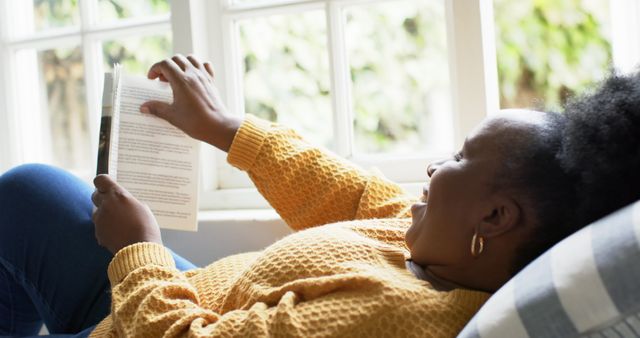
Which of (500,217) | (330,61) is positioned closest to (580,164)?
(500,217)

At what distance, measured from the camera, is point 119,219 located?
1.20 meters

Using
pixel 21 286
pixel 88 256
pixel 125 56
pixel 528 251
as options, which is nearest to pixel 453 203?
pixel 528 251

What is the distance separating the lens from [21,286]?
140 cm

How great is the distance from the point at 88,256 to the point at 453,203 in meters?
0.65

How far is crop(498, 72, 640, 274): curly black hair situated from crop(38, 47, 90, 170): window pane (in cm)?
148

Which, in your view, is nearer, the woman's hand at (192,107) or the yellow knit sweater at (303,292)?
the yellow knit sweater at (303,292)

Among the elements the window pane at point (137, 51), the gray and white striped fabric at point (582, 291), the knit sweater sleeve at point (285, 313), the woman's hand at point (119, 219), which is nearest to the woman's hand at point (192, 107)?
the woman's hand at point (119, 219)

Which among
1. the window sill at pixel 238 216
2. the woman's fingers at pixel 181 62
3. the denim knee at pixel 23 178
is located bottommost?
the window sill at pixel 238 216

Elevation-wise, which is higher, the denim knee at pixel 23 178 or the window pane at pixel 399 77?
the window pane at pixel 399 77

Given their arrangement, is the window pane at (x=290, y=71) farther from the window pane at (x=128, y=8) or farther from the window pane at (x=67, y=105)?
the window pane at (x=67, y=105)

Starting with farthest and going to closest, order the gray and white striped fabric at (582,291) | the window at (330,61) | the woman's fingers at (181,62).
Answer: the window at (330,61)
the woman's fingers at (181,62)
the gray and white striped fabric at (582,291)

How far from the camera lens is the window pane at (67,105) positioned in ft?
7.15

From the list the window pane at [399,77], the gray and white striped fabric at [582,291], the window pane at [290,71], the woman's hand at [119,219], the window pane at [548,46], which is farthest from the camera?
the window pane at [548,46]

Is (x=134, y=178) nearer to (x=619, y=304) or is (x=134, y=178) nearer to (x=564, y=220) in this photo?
(x=564, y=220)
